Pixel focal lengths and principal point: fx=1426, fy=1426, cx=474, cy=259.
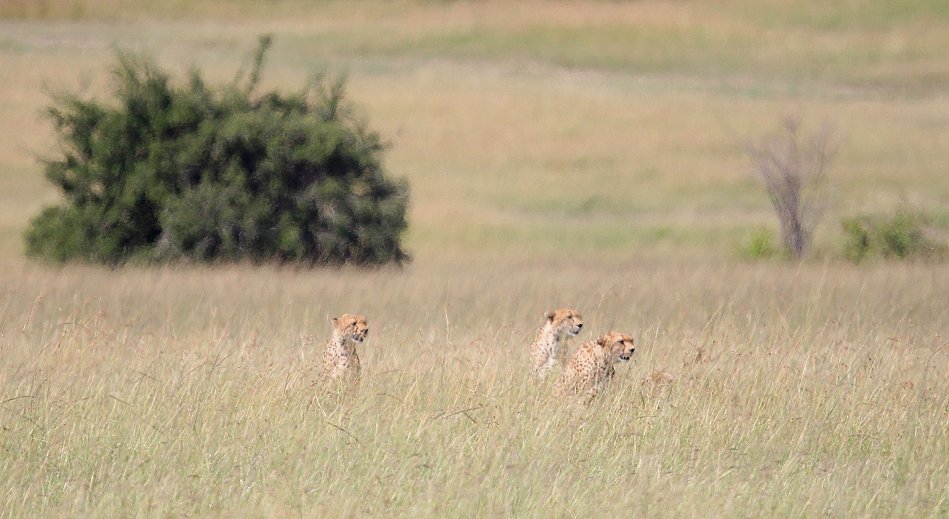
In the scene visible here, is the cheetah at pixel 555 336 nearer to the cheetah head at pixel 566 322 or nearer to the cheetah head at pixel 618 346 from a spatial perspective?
the cheetah head at pixel 566 322

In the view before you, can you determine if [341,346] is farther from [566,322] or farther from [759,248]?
[759,248]

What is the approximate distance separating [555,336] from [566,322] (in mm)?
99

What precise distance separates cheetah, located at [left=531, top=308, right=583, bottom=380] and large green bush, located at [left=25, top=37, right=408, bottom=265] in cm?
838

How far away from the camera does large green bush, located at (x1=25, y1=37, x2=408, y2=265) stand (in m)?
16.2

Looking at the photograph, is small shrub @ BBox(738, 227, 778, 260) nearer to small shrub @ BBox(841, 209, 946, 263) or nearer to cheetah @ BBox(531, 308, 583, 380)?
small shrub @ BBox(841, 209, 946, 263)

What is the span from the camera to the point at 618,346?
703 centimetres

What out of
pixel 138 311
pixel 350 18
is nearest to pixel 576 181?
pixel 138 311

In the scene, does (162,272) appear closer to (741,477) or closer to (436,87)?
(741,477)

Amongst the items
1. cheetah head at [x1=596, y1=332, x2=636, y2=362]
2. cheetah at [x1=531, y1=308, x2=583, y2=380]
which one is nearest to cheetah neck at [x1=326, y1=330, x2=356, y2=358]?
cheetah at [x1=531, y1=308, x2=583, y2=380]

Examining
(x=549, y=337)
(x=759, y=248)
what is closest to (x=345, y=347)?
(x=549, y=337)

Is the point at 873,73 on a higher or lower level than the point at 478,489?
higher

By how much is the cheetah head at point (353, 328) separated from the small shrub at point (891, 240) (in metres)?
12.7

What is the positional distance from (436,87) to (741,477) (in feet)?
140

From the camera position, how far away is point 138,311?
11008 millimetres
